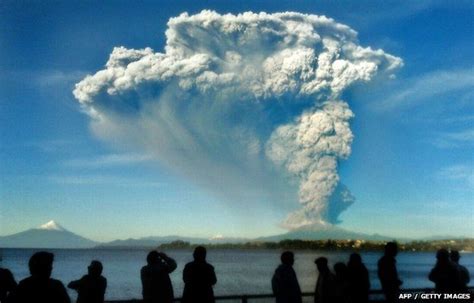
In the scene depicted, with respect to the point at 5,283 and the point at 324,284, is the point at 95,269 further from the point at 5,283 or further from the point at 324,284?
the point at 324,284

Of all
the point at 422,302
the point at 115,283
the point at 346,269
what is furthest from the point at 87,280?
the point at 115,283

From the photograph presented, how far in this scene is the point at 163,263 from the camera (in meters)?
7.78

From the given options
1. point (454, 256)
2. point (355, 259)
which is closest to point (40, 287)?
point (355, 259)

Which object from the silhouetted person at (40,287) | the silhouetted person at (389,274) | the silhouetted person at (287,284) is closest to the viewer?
the silhouetted person at (40,287)

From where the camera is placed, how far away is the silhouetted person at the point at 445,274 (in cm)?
861

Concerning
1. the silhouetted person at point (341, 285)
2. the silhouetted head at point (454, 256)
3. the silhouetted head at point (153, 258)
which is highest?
the silhouetted head at point (153, 258)

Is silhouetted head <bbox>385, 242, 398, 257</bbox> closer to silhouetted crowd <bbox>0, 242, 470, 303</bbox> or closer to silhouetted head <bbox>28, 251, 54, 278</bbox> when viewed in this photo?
silhouetted crowd <bbox>0, 242, 470, 303</bbox>

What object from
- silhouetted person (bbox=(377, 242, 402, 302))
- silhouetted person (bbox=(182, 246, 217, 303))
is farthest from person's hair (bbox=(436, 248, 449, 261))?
silhouetted person (bbox=(182, 246, 217, 303))

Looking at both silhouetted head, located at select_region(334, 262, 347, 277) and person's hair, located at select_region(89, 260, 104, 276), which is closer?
person's hair, located at select_region(89, 260, 104, 276)

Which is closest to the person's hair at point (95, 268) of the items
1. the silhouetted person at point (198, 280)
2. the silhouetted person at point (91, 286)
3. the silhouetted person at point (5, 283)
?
the silhouetted person at point (91, 286)

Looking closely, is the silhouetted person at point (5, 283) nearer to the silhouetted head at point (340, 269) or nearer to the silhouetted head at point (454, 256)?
the silhouetted head at point (340, 269)

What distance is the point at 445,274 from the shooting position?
864cm

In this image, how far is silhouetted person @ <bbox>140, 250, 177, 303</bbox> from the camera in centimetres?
771

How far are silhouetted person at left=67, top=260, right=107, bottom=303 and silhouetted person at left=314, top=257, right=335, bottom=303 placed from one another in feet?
9.18
